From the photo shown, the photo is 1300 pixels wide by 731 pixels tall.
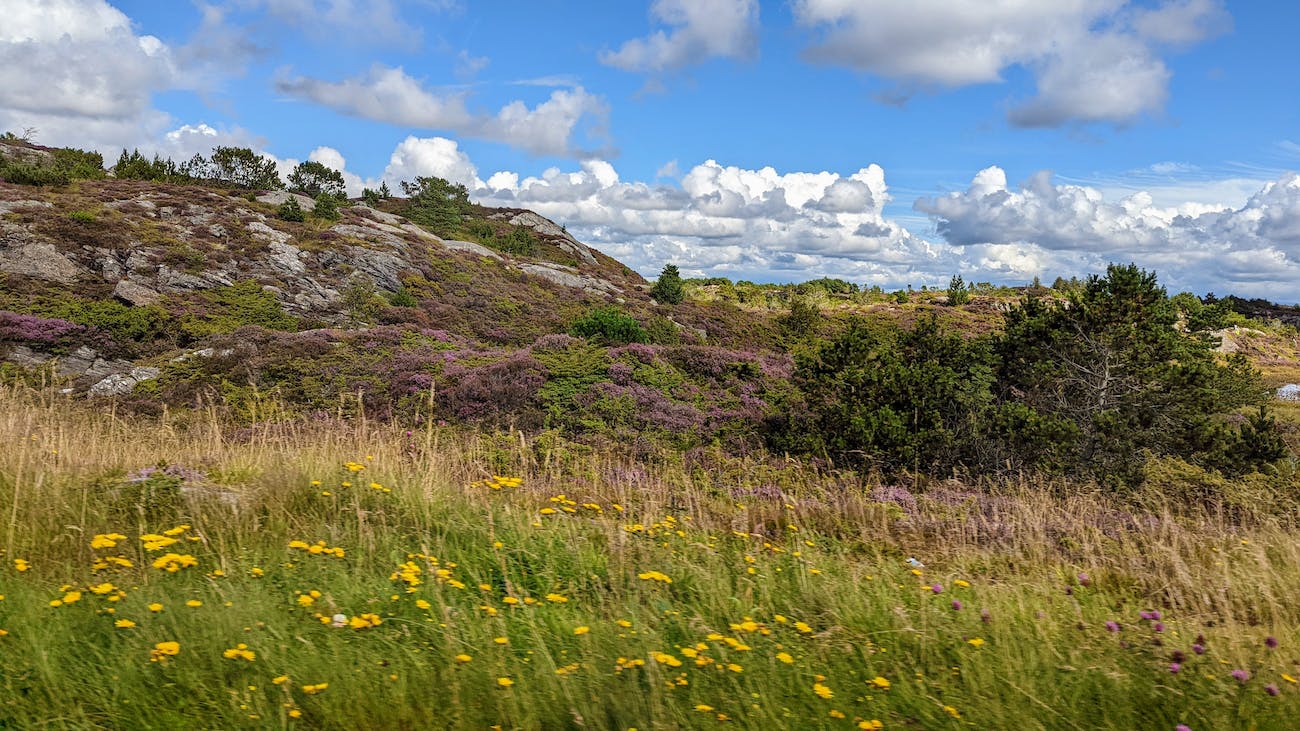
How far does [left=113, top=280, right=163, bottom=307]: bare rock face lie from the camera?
2047cm

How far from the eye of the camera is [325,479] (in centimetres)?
505

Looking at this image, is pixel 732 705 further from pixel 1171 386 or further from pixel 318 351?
pixel 318 351

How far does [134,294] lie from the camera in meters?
20.8

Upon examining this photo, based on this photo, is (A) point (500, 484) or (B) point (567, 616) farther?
(A) point (500, 484)

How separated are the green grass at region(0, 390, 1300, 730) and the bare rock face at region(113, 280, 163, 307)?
58.4 ft

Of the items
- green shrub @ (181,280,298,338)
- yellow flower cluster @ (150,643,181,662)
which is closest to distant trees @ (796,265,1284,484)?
yellow flower cluster @ (150,643,181,662)

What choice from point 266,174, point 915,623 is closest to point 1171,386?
point 915,623

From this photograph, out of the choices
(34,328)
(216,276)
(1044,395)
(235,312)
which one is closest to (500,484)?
(1044,395)

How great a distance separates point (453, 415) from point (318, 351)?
539 centimetres

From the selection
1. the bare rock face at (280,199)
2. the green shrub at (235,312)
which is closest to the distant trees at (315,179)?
the bare rock face at (280,199)

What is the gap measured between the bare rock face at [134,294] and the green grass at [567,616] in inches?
701

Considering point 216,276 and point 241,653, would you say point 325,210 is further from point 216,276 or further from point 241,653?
point 241,653

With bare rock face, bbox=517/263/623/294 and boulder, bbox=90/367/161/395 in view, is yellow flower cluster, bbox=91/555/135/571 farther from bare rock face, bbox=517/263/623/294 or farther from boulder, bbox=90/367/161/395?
bare rock face, bbox=517/263/623/294

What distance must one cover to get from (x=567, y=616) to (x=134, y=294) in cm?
2322
